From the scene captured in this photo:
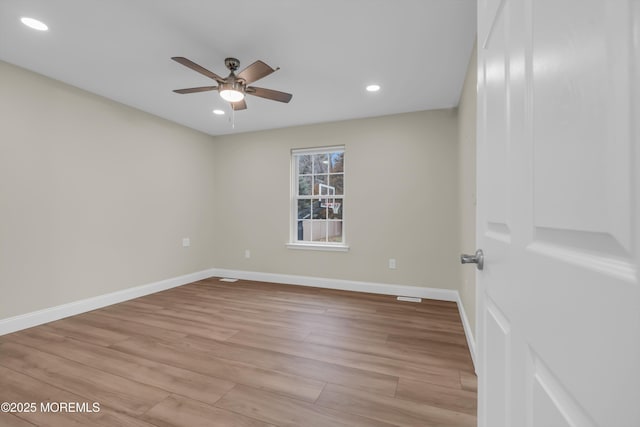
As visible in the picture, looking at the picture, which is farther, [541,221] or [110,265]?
[110,265]

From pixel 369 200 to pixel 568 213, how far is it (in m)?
3.47

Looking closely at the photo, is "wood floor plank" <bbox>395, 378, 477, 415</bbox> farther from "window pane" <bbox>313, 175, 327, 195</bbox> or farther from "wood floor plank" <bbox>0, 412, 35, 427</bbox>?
"window pane" <bbox>313, 175, 327, 195</bbox>

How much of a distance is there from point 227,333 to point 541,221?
2627mm

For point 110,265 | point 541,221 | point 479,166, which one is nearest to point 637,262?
point 541,221

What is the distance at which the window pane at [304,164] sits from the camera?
4348 millimetres

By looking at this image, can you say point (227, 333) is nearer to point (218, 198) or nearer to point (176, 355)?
point (176, 355)

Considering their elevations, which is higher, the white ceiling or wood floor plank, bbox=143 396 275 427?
the white ceiling

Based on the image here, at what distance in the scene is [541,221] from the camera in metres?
0.50

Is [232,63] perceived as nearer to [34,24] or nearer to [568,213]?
[34,24]

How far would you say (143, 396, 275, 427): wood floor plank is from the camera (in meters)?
1.43

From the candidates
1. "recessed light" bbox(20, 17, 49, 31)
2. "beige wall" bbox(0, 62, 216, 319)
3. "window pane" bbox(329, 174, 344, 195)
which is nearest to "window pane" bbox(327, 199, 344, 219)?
"window pane" bbox(329, 174, 344, 195)

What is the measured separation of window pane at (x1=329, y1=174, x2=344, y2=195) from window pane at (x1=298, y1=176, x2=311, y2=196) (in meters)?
0.38

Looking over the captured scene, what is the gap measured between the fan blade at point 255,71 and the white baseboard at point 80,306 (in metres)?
2.98

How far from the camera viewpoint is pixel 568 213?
16.5 inches
